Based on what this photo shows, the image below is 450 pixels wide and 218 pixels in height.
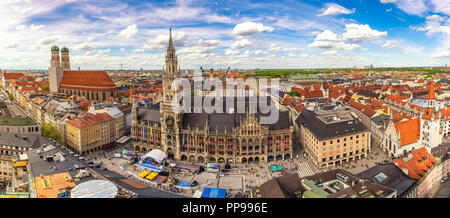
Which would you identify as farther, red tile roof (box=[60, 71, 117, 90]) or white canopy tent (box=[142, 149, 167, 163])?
red tile roof (box=[60, 71, 117, 90])

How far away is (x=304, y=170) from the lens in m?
59.5

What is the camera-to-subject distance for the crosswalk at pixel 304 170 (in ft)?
188

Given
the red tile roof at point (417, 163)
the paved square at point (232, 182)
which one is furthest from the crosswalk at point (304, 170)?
the red tile roof at point (417, 163)

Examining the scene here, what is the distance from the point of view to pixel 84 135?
231 feet

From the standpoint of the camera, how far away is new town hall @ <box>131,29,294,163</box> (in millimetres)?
63531

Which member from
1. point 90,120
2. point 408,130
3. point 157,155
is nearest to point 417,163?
point 408,130

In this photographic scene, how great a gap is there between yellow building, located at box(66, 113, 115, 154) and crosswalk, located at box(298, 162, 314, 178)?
168 ft

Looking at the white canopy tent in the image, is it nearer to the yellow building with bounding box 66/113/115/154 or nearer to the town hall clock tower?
the town hall clock tower

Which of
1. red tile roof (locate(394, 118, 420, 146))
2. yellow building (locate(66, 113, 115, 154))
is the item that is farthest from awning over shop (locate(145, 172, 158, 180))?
red tile roof (locate(394, 118, 420, 146))

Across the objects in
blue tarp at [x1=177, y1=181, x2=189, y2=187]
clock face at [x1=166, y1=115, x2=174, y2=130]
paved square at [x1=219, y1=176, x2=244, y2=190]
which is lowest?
paved square at [x1=219, y1=176, x2=244, y2=190]

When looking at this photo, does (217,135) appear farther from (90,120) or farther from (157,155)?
(90,120)
